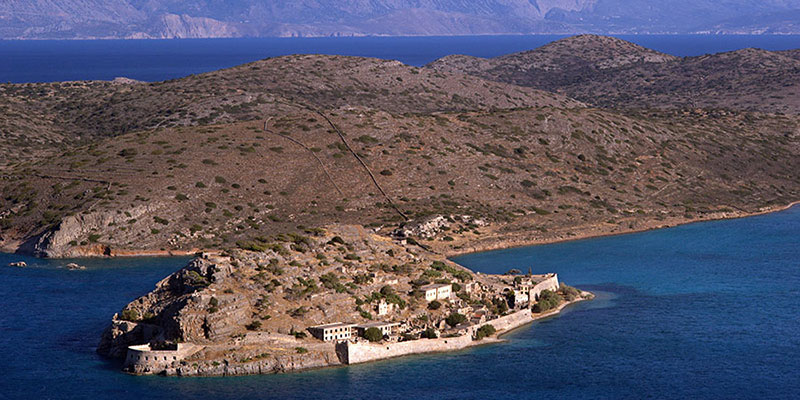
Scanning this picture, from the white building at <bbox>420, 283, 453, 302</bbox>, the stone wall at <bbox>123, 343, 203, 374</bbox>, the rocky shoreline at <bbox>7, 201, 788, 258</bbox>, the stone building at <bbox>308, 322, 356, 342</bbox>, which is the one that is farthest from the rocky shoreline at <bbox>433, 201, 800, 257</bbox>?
the stone wall at <bbox>123, 343, 203, 374</bbox>

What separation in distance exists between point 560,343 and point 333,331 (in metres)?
17.8

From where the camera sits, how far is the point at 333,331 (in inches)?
2938

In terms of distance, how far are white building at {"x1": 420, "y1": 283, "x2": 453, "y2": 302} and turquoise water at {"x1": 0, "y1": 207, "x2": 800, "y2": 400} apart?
21.4ft

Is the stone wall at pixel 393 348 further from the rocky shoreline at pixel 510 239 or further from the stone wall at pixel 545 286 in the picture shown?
the rocky shoreline at pixel 510 239

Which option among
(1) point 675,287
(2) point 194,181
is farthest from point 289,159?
(1) point 675,287

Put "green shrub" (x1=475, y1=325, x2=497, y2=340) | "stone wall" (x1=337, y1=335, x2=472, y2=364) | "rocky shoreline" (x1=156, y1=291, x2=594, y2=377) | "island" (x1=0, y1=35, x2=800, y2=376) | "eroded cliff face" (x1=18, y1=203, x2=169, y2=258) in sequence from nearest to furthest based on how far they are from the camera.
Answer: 1. "rocky shoreline" (x1=156, y1=291, x2=594, y2=377)
2. "stone wall" (x1=337, y1=335, x2=472, y2=364)
3. "island" (x1=0, y1=35, x2=800, y2=376)
4. "green shrub" (x1=475, y1=325, x2=497, y2=340)
5. "eroded cliff face" (x1=18, y1=203, x2=169, y2=258)

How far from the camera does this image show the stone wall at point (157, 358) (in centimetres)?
7019

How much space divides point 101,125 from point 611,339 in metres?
136

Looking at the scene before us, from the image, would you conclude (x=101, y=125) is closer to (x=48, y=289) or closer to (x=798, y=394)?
(x=48, y=289)

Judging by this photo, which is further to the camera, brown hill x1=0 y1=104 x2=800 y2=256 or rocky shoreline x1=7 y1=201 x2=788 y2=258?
brown hill x1=0 y1=104 x2=800 y2=256

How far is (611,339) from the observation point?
271 ft

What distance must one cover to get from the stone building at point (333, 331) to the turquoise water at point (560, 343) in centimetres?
270

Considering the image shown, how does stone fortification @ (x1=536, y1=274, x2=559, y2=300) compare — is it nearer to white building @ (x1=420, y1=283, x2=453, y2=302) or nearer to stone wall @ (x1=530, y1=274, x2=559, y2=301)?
stone wall @ (x1=530, y1=274, x2=559, y2=301)

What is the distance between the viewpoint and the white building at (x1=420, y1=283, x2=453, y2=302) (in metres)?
83.6
